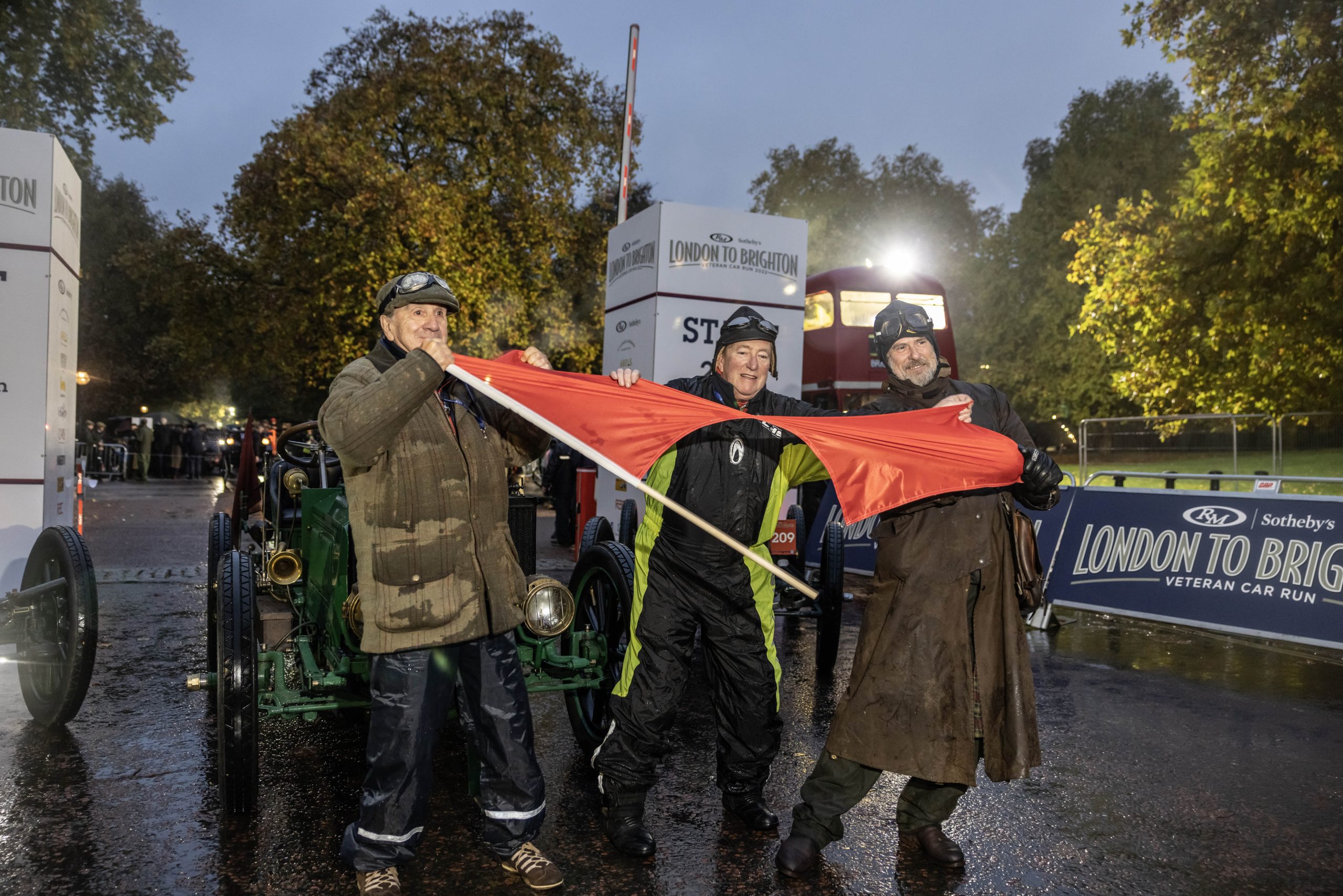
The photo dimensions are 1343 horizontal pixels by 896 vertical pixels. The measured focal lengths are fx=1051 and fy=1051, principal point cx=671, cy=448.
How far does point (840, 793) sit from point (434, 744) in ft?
4.79

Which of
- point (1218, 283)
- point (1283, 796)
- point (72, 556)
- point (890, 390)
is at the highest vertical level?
point (1218, 283)

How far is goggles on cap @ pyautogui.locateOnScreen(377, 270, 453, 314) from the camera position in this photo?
345 cm

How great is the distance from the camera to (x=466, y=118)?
2538 centimetres

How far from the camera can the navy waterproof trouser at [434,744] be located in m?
3.34

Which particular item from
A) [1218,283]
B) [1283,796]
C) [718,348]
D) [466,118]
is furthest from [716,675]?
[466,118]

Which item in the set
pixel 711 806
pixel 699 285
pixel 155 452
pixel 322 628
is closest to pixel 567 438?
pixel 711 806

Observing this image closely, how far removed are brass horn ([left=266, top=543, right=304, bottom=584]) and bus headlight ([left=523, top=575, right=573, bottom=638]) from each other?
153cm

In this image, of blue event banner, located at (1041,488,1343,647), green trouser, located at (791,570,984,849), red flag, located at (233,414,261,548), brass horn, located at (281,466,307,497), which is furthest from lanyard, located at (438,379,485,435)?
blue event banner, located at (1041,488,1343,647)

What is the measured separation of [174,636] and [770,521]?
5.56 m

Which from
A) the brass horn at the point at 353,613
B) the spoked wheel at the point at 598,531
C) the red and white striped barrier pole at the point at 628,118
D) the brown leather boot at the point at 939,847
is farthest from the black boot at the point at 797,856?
the red and white striped barrier pole at the point at 628,118

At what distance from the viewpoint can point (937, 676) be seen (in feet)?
12.2

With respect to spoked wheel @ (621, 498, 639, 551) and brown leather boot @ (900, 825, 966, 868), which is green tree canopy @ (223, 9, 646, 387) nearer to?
spoked wheel @ (621, 498, 639, 551)

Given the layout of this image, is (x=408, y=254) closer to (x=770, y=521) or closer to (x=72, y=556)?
(x=72, y=556)

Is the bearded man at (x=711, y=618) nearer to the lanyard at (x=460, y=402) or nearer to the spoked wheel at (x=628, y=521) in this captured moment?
the lanyard at (x=460, y=402)
